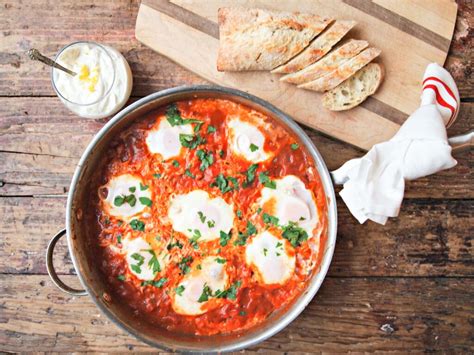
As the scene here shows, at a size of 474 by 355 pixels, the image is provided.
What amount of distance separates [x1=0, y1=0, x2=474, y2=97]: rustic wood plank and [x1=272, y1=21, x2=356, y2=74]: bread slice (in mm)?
649

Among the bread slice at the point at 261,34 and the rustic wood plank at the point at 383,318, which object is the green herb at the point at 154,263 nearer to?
the rustic wood plank at the point at 383,318

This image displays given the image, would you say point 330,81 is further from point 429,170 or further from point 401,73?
point 429,170

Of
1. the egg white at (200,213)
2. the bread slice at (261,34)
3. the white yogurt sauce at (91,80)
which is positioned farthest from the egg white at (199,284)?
the bread slice at (261,34)

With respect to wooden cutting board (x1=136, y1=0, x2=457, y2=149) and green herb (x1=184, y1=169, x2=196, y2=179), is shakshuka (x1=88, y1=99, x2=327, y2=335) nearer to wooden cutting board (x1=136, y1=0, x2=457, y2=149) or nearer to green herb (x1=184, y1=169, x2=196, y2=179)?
green herb (x1=184, y1=169, x2=196, y2=179)

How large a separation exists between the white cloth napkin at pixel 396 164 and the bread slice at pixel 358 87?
1.07ft

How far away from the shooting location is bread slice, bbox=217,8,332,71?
125 inches

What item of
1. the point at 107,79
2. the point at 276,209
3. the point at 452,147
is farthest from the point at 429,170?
the point at 107,79

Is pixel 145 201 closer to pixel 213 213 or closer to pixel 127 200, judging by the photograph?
pixel 127 200

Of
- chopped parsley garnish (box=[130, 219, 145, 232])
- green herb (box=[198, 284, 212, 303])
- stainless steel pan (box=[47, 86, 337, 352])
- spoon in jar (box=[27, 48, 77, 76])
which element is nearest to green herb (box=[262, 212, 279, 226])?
stainless steel pan (box=[47, 86, 337, 352])

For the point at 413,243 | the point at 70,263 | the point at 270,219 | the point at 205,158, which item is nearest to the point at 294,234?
the point at 270,219

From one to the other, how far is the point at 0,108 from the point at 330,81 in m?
2.39

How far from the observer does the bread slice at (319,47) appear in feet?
10.4

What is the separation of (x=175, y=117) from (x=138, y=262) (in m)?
1.02

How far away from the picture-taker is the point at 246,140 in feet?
10.7
